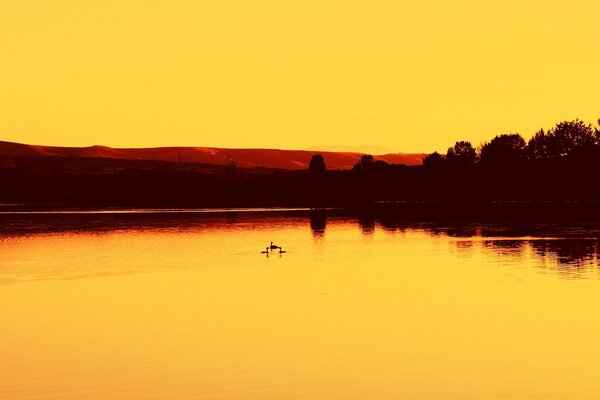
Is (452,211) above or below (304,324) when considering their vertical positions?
above

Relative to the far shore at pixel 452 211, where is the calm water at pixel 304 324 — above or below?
below

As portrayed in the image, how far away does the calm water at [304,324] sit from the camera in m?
25.2

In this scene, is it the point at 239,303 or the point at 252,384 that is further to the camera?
the point at 239,303

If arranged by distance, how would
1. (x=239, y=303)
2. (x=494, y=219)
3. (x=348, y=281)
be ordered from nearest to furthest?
1. (x=239, y=303)
2. (x=348, y=281)
3. (x=494, y=219)

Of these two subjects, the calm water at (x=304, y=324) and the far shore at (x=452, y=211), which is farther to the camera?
the far shore at (x=452, y=211)

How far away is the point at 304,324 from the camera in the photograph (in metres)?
34.5

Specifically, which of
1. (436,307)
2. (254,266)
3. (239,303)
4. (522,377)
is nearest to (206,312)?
(239,303)

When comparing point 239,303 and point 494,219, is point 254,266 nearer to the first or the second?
point 239,303

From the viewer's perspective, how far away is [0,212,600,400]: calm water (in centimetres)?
2520

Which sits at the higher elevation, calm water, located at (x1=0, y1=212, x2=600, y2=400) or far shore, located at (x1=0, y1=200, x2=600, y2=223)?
far shore, located at (x1=0, y1=200, x2=600, y2=223)

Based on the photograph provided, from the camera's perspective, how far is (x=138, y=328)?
34188mm

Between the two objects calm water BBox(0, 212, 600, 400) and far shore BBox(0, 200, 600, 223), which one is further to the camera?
far shore BBox(0, 200, 600, 223)

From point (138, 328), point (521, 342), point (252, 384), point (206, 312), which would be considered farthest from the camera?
point (206, 312)

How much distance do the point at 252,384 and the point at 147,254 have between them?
146ft
